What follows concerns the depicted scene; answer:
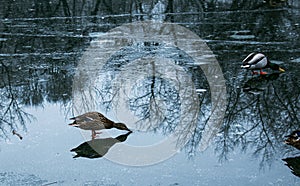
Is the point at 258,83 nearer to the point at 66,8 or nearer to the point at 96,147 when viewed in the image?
the point at 96,147

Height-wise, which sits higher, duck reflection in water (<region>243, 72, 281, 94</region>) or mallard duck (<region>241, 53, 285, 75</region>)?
mallard duck (<region>241, 53, 285, 75</region>)

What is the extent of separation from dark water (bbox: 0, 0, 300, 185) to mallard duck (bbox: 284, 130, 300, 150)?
8cm

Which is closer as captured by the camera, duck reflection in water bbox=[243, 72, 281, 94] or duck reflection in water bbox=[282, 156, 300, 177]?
duck reflection in water bbox=[282, 156, 300, 177]

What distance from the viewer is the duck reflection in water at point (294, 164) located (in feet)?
15.2

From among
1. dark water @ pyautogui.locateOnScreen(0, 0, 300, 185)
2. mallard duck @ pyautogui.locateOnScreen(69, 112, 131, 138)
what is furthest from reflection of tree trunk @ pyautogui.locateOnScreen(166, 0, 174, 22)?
mallard duck @ pyautogui.locateOnScreen(69, 112, 131, 138)

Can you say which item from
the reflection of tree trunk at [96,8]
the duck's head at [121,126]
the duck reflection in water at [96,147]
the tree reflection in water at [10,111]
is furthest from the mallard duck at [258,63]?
the reflection of tree trunk at [96,8]

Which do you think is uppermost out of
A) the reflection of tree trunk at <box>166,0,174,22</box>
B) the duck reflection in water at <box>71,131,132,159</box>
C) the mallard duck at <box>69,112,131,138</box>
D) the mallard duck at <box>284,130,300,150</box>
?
the reflection of tree trunk at <box>166,0,174,22</box>

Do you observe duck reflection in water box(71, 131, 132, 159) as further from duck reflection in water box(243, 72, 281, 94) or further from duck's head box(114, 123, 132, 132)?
duck reflection in water box(243, 72, 281, 94)

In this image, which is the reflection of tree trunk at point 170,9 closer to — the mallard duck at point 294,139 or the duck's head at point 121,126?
the duck's head at point 121,126

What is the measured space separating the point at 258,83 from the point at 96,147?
109 inches

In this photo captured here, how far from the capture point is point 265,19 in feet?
35.1

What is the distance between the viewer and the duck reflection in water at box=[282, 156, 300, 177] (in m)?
4.62

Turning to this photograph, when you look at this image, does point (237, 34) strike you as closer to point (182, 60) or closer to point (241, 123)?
point (182, 60)

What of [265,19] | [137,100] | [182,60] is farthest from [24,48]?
[265,19]
